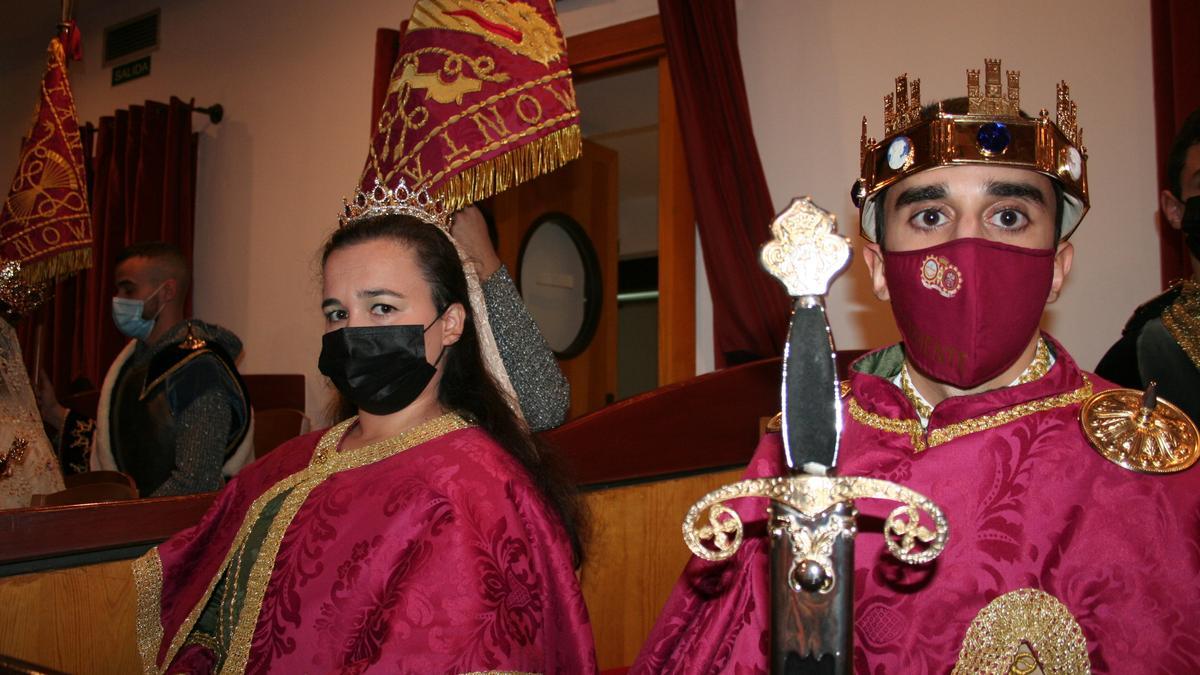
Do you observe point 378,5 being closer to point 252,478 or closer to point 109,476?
point 109,476

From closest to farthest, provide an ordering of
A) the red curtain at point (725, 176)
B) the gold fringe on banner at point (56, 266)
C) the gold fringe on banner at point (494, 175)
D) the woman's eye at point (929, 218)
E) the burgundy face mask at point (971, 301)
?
1. the burgundy face mask at point (971, 301)
2. the woman's eye at point (929, 218)
3. the gold fringe on banner at point (494, 175)
4. the red curtain at point (725, 176)
5. the gold fringe on banner at point (56, 266)

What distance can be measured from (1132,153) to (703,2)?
1663 millimetres

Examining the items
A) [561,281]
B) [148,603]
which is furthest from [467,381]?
[561,281]

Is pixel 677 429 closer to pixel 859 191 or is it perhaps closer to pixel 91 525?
pixel 859 191

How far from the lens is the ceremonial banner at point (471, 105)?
6.76 feet

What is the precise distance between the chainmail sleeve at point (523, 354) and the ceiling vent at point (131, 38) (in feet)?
17.9

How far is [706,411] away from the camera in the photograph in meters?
2.60

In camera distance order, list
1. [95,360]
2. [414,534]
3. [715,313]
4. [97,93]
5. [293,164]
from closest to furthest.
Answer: [414,534] → [715,313] → [293,164] → [95,360] → [97,93]

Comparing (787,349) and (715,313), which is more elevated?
(715,313)

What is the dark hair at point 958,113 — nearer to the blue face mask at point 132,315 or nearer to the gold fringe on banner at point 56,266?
the blue face mask at point 132,315

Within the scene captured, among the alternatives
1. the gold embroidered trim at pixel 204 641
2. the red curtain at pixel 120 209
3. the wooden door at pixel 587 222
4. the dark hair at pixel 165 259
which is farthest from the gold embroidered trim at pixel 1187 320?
the red curtain at pixel 120 209

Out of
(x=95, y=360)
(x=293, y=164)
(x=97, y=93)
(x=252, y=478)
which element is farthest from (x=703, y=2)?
(x=97, y=93)

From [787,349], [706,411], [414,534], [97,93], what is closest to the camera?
[787,349]

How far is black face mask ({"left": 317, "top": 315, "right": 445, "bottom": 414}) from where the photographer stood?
174 cm
